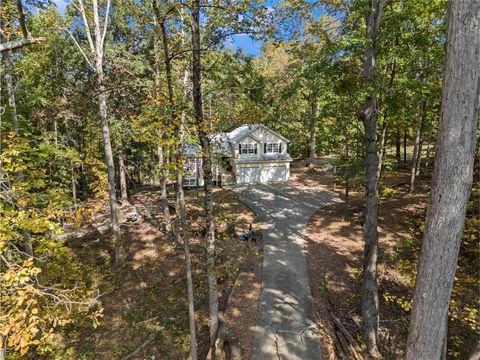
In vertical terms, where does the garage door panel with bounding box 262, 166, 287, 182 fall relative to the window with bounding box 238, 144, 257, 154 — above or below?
below

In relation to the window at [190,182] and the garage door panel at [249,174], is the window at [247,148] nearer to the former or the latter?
the garage door panel at [249,174]

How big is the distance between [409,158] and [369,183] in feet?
95.3

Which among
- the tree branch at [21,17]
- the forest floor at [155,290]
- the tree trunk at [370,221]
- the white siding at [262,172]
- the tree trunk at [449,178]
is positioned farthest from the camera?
the white siding at [262,172]

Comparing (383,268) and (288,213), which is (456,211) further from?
(288,213)

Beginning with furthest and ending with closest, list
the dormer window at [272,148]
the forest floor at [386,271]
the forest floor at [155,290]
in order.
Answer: the dormer window at [272,148] → the forest floor at [386,271] → the forest floor at [155,290]

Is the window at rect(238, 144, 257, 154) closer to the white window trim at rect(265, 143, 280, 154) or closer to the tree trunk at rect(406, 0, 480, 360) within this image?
the white window trim at rect(265, 143, 280, 154)

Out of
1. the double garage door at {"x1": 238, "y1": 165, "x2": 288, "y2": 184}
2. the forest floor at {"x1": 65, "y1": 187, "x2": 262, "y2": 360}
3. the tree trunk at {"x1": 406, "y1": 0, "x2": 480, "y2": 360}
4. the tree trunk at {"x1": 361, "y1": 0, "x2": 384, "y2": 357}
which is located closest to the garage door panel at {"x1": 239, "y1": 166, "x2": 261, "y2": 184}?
the double garage door at {"x1": 238, "y1": 165, "x2": 288, "y2": 184}

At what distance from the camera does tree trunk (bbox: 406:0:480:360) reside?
11.3 ft

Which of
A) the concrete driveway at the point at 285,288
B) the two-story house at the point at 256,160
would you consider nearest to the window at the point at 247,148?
the two-story house at the point at 256,160

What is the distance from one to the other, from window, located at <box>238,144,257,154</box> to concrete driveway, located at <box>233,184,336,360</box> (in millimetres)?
7141

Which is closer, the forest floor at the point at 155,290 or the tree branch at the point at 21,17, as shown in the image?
the tree branch at the point at 21,17

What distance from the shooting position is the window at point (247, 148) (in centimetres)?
2762

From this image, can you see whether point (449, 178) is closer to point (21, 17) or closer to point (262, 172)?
point (21, 17)

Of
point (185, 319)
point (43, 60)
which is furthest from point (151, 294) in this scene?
point (43, 60)
